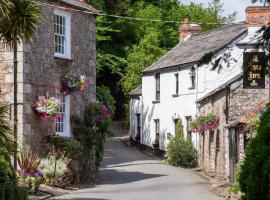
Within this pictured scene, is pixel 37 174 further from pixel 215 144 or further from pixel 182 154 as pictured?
pixel 182 154

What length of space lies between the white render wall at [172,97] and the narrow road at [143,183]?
3.97 meters

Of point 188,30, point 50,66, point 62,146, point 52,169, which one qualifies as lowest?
point 52,169

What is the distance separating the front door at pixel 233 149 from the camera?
26559 mm

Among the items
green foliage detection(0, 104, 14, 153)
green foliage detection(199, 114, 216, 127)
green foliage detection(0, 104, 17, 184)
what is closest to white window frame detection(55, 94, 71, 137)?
green foliage detection(199, 114, 216, 127)


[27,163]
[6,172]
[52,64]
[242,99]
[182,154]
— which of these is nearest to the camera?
[6,172]

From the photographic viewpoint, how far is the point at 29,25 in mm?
17391

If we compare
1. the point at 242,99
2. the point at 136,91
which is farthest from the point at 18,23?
the point at 136,91

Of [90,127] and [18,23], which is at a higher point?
[18,23]

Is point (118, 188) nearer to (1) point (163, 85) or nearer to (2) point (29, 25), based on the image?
(2) point (29, 25)

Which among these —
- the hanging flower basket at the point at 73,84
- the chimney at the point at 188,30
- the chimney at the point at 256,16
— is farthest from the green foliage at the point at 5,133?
the chimney at the point at 188,30

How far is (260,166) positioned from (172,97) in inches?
1282

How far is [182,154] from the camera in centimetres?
3600

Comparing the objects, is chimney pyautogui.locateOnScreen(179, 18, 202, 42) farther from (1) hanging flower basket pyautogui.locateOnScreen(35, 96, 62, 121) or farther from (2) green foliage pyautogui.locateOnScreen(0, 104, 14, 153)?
(2) green foliage pyautogui.locateOnScreen(0, 104, 14, 153)

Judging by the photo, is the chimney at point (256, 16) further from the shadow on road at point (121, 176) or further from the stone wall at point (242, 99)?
the shadow on road at point (121, 176)
